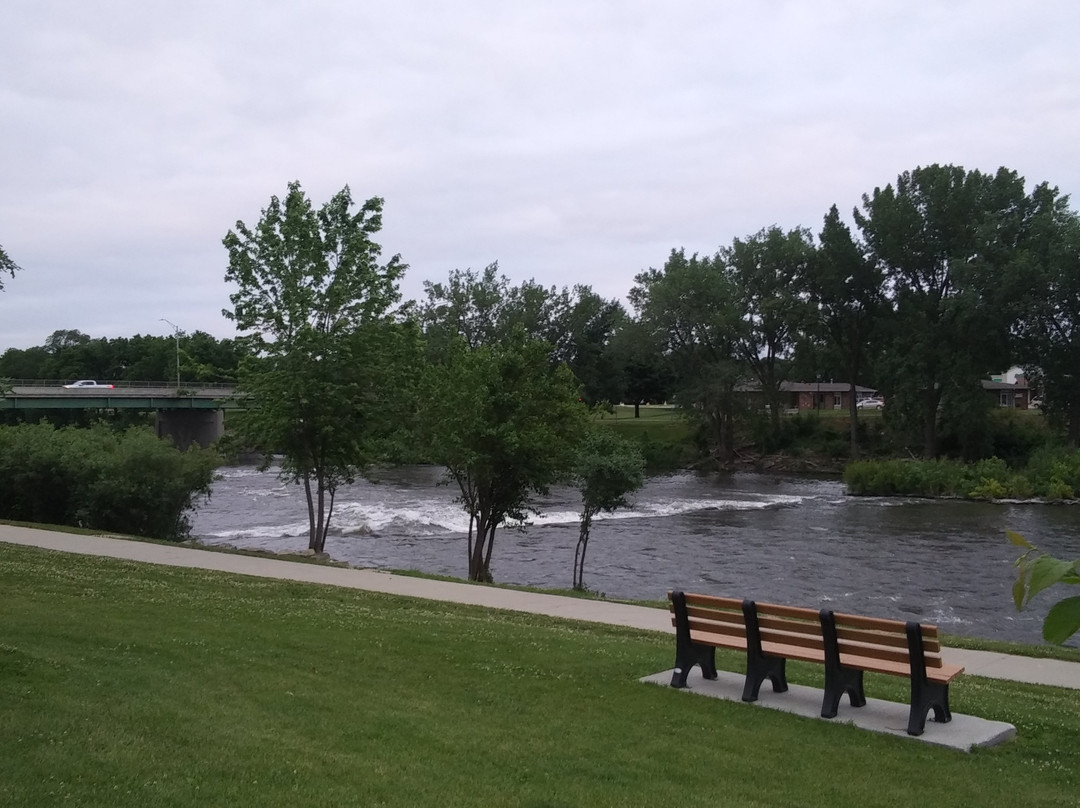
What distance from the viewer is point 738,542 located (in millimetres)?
33844

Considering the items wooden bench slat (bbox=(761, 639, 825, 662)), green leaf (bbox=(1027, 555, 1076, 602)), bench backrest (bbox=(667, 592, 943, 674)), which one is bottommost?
wooden bench slat (bbox=(761, 639, 825, 662))

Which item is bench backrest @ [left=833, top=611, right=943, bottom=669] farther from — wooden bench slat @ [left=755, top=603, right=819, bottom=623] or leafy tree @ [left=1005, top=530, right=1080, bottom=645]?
A: leafy tree @ [left=1005, top=530, right=1080, bottom=645]

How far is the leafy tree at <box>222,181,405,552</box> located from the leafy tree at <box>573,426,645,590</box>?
517 cm

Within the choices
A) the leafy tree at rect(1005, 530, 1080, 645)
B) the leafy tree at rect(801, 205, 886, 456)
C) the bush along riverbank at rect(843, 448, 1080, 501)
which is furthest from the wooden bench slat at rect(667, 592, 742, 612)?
the leafy tree at rect(801, 205, 886, 456)

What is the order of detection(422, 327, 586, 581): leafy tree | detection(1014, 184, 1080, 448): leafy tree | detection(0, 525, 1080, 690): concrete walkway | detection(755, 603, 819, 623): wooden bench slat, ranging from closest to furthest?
detection(755, 603, 819, 623): wooden bench slat → detection(0, 525, 1080, 690): concrete walkway → detection(422, 327, 586, 581): leafy tree → detection(1014, 184, 1080, 448): leafy tree

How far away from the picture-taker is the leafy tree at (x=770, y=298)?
67.8 metres

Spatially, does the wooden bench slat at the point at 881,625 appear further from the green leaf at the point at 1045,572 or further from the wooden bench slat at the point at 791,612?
the green leaf at the point at 1045,572

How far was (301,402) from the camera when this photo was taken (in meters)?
24.7

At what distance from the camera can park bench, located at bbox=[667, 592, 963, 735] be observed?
830 centimetres

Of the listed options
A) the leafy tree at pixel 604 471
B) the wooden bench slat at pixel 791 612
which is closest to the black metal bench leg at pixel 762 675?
the wooden bench slat at pixel 791 612

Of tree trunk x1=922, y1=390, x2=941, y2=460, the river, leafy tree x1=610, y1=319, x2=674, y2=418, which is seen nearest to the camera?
the river

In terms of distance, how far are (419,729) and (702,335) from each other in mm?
65430

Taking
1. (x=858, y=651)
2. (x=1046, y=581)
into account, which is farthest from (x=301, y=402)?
(x=1046, y=581)

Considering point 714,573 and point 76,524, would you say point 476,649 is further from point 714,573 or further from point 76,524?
point 76,524
